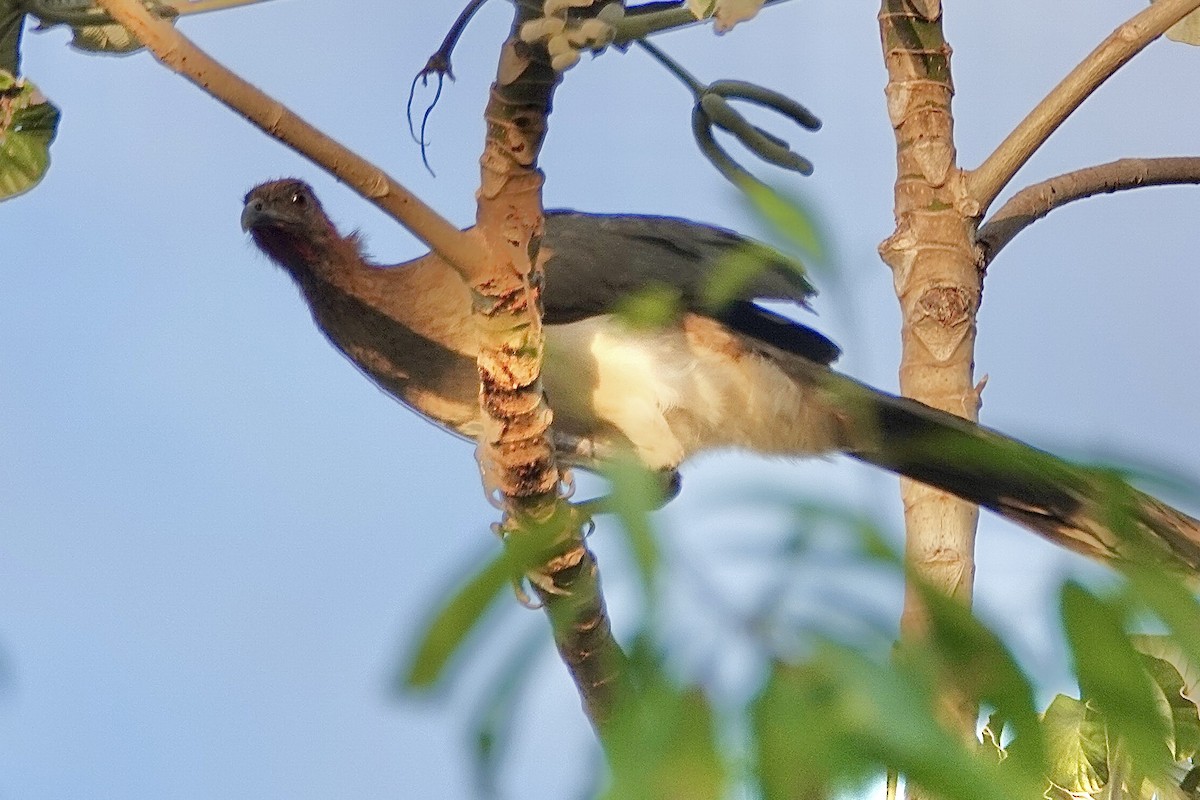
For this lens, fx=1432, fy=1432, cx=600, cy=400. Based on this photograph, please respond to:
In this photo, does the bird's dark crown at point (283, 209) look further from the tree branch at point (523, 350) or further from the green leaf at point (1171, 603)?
the green leaf at point (1171, 603)

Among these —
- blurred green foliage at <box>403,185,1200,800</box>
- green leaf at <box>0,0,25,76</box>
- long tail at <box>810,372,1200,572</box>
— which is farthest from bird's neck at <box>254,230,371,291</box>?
blurred green foliage at <box>403,185,1200,800</box>

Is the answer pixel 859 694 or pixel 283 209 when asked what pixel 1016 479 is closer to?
pixel 859 694

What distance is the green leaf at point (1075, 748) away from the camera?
136 centimetres

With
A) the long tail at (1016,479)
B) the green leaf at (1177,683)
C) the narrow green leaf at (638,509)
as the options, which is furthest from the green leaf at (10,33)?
the green leaf at (1177,683)

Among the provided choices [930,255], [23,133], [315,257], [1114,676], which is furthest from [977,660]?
[315,257]

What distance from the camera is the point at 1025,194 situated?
4184mm

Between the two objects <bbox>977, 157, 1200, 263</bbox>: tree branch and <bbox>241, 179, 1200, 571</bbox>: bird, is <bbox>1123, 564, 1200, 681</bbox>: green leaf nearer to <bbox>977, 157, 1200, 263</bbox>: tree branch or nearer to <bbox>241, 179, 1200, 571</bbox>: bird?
<bbox>241, 179, 1200, 571</bbox>: bird

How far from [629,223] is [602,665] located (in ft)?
7.65

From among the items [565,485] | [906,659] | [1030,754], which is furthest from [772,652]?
[565,485]

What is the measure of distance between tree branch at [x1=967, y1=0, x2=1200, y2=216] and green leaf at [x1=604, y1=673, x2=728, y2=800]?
9.58 ft

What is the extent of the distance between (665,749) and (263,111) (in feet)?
4.46

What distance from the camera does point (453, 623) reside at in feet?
3.96

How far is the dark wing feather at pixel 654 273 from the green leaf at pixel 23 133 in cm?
157

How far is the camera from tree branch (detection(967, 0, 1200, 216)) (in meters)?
3.82
